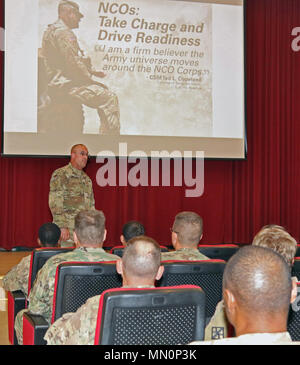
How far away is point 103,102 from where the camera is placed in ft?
21.9

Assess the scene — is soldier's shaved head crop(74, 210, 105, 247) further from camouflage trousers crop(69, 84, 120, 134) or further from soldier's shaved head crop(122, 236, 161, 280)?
camouflage trousers crop(69, 84, 120, 134)

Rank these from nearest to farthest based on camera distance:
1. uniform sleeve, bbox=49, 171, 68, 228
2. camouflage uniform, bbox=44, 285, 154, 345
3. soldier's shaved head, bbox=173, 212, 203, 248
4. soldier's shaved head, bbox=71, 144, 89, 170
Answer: camouflage uniform, bbox=44, 285, 154, 345 < soldier's shaved head, bbox=173, 212, 203, 248 < uniform sleeve, bbox=49, 171, 68, 228 < soldier's shaved head, bbox=71, 144, 89, 170

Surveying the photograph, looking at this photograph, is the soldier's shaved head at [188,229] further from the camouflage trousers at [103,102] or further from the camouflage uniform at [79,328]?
the camouflage trousers at [103,102]

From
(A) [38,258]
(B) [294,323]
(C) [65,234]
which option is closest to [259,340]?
(B) [294,323]

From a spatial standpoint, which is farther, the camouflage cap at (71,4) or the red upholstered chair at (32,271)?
the camouflage cap at (71,4)

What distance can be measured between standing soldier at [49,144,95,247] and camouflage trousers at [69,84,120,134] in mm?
1574

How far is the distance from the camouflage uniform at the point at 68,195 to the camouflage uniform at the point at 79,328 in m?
3.25

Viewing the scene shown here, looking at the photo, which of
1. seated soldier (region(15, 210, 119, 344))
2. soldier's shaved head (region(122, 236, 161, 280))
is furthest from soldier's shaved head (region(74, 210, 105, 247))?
soldier's shaved head (region(122, 236, 161, 280))

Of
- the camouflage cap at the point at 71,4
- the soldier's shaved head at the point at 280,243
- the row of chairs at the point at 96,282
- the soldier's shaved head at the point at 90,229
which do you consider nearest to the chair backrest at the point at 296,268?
the soldier's shaved head at the point at 280,243

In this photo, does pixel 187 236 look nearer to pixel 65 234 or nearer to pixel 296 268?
pixel 296 268

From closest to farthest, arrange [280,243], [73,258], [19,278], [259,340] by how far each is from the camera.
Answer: [259,340] → [280,243] → [73,258] → [19,278]

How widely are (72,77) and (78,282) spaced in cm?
475

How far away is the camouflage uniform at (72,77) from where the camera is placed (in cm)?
643

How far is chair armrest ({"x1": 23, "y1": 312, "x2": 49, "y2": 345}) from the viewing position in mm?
2301
